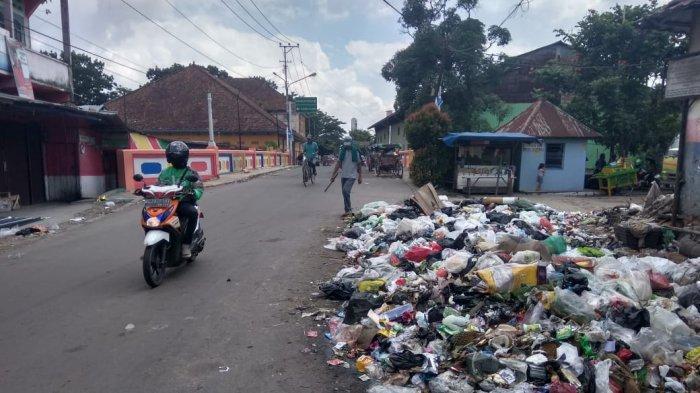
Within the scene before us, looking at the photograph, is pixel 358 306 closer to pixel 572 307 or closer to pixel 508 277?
pixel 508 277

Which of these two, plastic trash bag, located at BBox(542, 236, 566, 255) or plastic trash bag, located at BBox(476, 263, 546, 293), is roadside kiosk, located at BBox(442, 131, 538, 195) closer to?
plastic trash bag, located at BBox(542, 236, 566, 255)

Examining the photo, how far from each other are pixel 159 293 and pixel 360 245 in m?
3.26

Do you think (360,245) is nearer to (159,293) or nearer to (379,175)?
(159,293)

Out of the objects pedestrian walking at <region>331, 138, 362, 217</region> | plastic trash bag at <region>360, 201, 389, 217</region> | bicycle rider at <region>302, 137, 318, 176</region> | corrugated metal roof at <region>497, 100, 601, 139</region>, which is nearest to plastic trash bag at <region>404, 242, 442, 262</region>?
plastic trash bag at <region>360, 201, 389, 217</region>

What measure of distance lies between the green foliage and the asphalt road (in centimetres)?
1060

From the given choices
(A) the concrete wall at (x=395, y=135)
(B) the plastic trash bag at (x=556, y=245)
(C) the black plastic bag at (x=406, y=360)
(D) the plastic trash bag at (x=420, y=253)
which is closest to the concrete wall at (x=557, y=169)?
(B) the plastic trash bag at (x=556, y=245)

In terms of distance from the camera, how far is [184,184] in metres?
5.84

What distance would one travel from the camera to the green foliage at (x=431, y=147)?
60.0 feet

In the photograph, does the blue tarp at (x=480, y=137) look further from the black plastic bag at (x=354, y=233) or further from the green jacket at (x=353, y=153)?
the black plastic bag at (x=354, y=233)

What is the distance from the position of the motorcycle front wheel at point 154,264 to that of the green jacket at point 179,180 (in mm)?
771

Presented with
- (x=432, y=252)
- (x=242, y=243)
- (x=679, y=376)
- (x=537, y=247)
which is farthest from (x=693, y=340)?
(x=242, y=243)

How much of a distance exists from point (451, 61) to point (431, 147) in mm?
13466

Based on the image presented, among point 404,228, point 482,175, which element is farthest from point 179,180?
point 482,175

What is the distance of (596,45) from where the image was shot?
21.4 m
